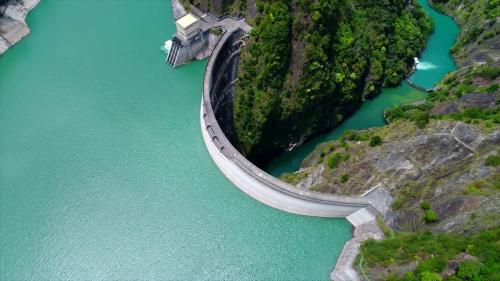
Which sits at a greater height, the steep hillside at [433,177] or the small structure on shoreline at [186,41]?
the small structure on shoreline at [186,41]

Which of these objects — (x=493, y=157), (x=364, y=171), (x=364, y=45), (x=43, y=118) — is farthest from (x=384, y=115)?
(x=43, y=118)

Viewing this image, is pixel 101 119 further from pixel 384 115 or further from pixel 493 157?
pixel 493 157

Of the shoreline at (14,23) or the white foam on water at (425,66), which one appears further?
the white foam on water at (425,66)

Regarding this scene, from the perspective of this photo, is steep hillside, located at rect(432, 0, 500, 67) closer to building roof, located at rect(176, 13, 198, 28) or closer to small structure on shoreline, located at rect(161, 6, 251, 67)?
small structure on shoreline, located at rect(161, 6, 251, 67)

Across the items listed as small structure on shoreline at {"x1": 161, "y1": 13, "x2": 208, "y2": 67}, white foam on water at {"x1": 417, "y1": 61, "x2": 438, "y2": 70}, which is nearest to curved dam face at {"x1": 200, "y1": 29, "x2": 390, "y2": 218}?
small structure on shoreline at {"x1": 161, "y1": 13, "x2": 208, "y2": 67}

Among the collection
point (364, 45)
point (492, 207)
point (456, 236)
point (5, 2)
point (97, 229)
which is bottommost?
point (97, 229)

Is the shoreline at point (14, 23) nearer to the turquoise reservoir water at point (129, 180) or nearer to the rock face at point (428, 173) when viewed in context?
the turquoise reservoir water at point (129, 180)

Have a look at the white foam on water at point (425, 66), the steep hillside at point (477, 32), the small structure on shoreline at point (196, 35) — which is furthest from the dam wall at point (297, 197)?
the steep hillside at point (477, 32)
